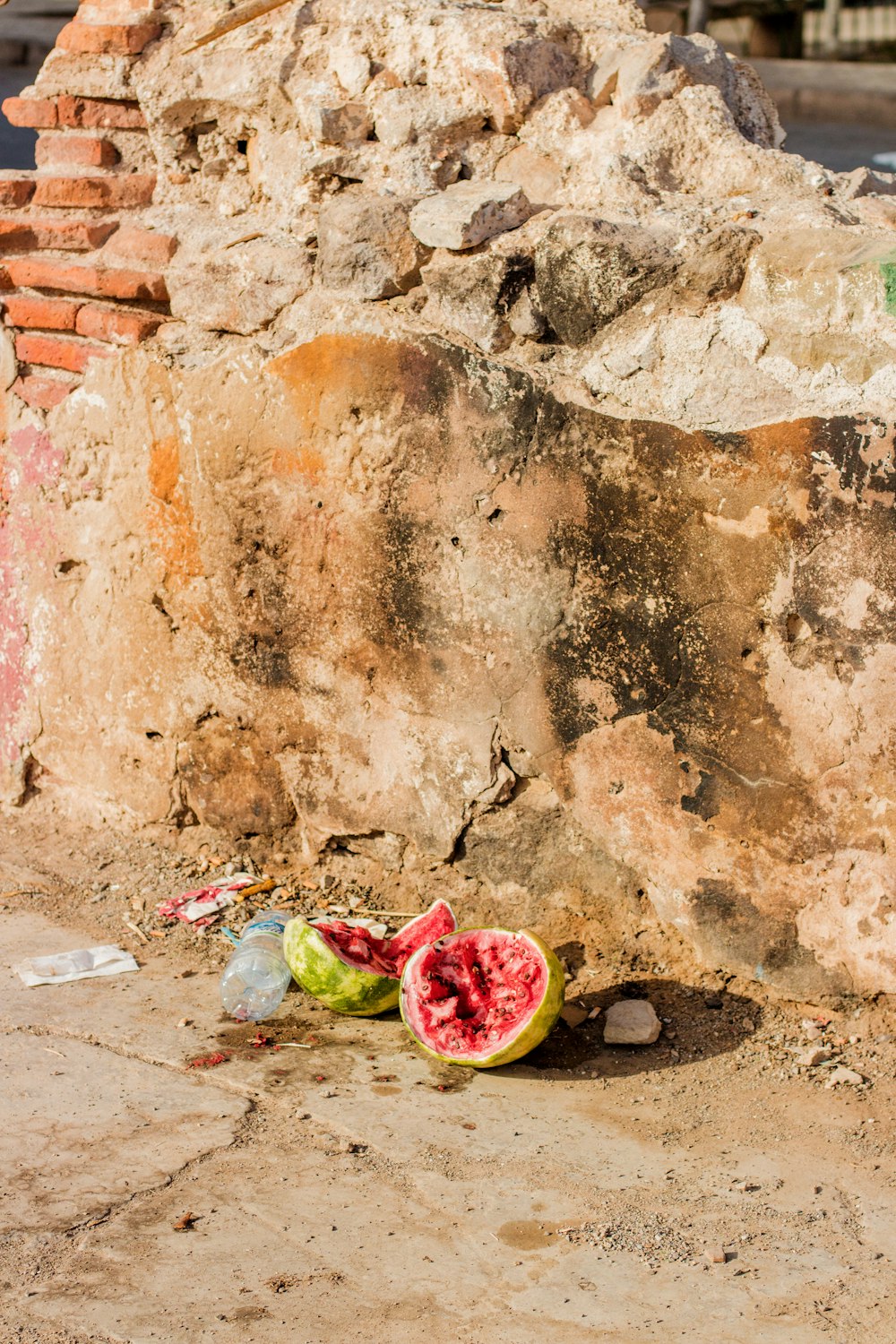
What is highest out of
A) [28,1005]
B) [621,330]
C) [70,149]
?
[70,149]

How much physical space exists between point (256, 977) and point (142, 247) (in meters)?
2.04

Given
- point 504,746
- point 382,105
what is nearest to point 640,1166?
point 504,746

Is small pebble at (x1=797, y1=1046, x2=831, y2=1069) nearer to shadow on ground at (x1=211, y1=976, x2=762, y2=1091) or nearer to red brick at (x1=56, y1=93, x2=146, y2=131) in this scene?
shadow on ground at (x1=211, y1=976, x2=762, y2=1091)

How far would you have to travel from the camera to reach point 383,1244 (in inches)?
108

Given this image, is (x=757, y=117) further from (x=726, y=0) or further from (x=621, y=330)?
(x=726, y=0)

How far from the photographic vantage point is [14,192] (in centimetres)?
429

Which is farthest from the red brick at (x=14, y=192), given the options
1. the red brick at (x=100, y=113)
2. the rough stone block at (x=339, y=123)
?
the rough stone block at (x=339, y=123)

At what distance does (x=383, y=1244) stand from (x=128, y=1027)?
42.7 inches

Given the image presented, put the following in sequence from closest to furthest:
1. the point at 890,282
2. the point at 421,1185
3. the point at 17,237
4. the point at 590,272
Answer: the point at 421,1185
the point at 890,282
the point at 590,272
the point at 17,237

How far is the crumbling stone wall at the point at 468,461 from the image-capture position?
128 inches

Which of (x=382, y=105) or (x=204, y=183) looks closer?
(x=382, y=105)

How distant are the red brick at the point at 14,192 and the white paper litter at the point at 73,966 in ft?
7.21

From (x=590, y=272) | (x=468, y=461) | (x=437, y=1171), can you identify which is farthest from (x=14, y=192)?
(x=437, y=1171)

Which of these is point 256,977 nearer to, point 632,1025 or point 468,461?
point 632,1025
